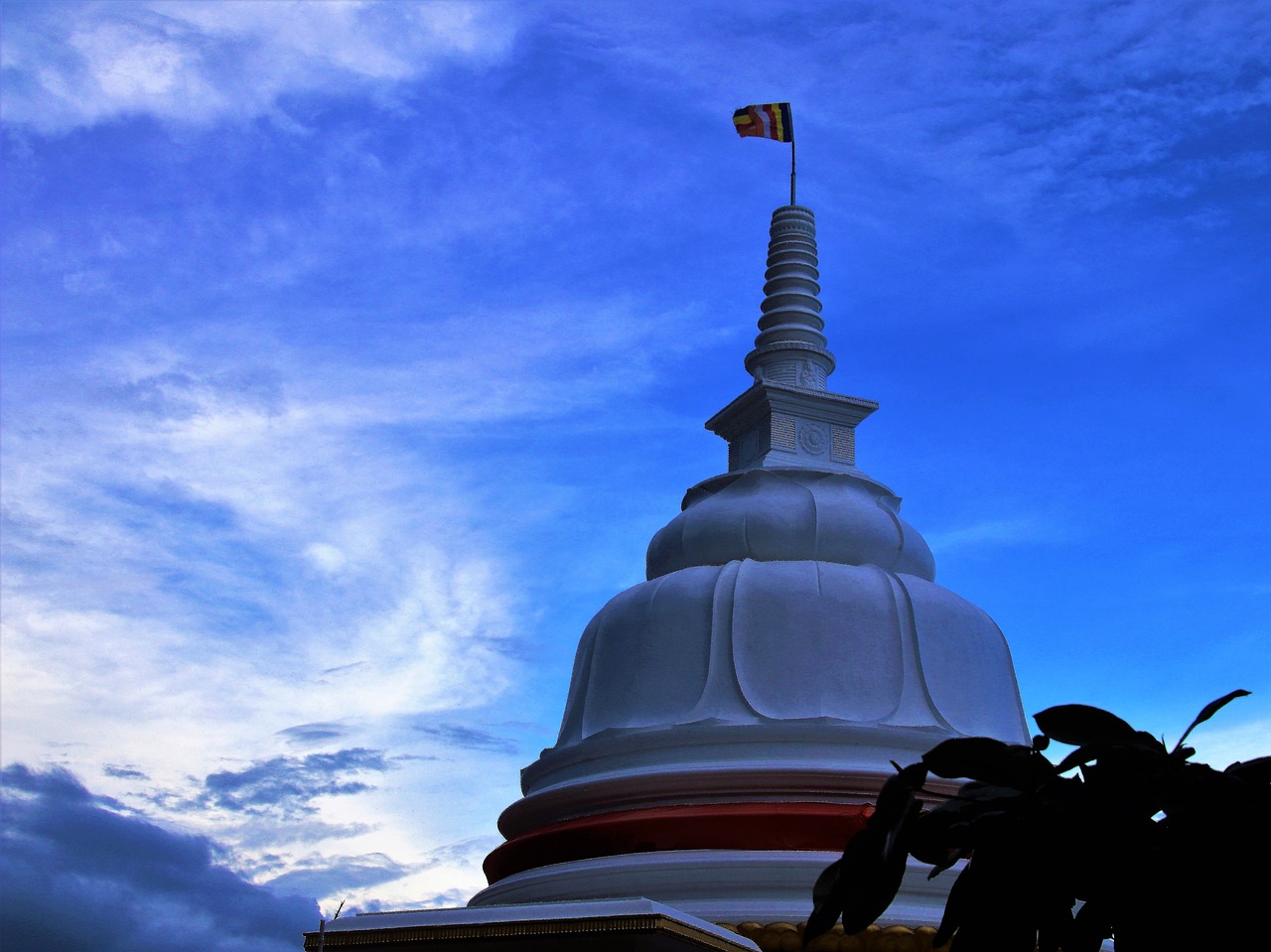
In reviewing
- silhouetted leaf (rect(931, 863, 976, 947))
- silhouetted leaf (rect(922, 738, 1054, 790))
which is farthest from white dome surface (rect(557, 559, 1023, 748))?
silhouetted leaf (rect(922, 738, 1054, 790))

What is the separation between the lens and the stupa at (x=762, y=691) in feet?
51.3

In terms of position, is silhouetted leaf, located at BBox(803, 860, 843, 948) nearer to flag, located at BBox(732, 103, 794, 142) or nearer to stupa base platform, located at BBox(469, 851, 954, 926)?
stupa base platform, located at BBox(469, 851, 954, 926)

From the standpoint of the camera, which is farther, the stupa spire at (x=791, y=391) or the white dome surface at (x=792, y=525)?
the stupa spire at (x=791, y=391)

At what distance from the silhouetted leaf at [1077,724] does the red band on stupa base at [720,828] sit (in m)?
10.2

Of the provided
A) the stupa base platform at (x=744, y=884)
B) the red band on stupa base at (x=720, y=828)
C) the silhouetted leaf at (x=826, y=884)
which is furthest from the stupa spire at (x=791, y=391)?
the silhouetted leaf at (x=826, y=884)

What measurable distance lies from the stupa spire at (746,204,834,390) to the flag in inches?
62.4

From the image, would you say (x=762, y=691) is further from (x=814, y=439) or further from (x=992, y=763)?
(x=992, y=763)

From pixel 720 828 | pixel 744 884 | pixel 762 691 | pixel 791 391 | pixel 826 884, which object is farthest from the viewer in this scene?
pixel 791 391

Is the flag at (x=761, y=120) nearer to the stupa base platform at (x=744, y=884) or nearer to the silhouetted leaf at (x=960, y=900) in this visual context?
the stupa base platform at (x=744, y=884)

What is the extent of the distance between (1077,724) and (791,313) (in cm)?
1719

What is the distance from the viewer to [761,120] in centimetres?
2417

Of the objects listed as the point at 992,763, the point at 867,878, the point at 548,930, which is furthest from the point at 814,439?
the point at 867,878

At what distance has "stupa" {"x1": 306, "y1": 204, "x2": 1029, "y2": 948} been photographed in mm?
15648

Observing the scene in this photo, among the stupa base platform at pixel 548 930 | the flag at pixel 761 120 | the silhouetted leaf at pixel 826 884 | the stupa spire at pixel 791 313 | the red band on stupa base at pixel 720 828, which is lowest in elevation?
the silhouetted leaf at pixel 826 884
